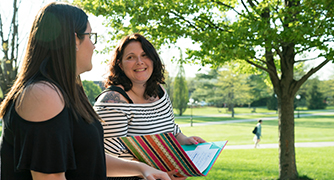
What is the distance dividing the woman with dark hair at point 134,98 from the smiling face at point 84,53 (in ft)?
1.90

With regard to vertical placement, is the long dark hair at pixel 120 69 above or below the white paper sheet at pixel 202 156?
above

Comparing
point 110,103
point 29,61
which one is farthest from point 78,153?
Result: point 110,103

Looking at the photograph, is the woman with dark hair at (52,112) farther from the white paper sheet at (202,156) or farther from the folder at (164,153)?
the white paper sheet at (202,156)

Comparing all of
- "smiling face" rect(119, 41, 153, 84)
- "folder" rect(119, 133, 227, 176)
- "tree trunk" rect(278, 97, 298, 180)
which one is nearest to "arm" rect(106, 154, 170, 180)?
"folder" rect(119, 133, 227, 176)

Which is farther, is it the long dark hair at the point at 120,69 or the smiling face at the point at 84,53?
the long dark hair at the point at 120,69

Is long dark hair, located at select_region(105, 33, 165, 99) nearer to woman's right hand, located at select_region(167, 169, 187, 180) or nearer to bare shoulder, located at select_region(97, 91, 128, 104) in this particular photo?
bare shoulder, located at select_region(97, 91, 128, 104)

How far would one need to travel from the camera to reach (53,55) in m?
1.24

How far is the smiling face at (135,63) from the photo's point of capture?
228cm

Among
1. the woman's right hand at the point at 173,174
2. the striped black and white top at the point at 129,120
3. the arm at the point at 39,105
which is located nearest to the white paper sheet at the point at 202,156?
the woman's right hand at the point at 173,174

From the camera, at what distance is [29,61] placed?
1238 mm

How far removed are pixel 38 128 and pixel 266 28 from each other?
4943 mm

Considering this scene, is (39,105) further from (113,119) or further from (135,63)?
(135,63)

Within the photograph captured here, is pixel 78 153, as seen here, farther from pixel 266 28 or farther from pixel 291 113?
pixel 291 113

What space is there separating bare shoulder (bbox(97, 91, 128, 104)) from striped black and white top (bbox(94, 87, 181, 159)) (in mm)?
29
